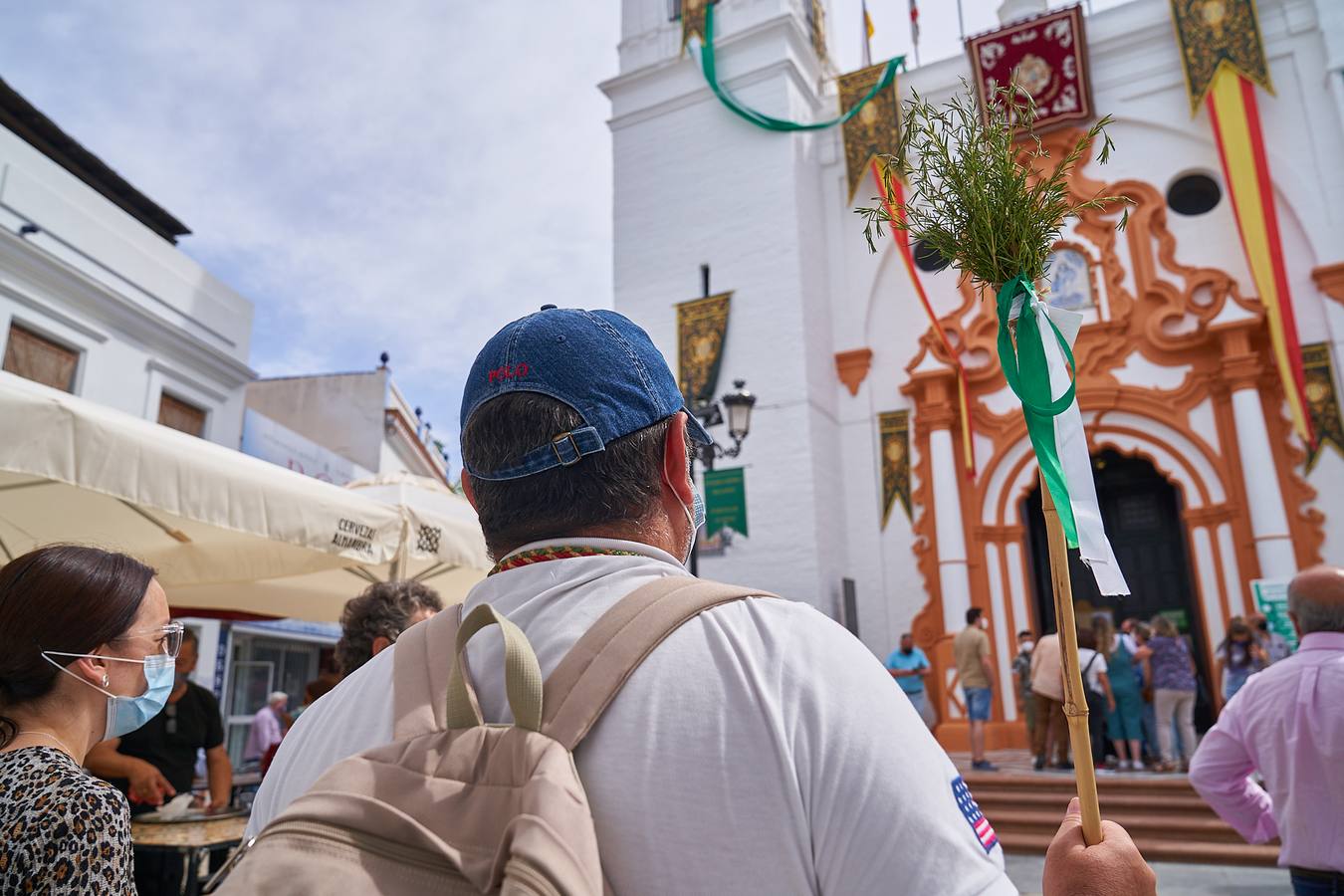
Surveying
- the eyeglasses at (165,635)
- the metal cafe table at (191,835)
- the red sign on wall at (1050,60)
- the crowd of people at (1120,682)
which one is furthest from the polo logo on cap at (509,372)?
the red sign on wall at (1050,60)

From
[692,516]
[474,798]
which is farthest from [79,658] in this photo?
[474,798]

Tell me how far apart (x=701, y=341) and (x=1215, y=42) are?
8.33m

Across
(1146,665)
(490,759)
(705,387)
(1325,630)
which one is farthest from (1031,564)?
(490,759)

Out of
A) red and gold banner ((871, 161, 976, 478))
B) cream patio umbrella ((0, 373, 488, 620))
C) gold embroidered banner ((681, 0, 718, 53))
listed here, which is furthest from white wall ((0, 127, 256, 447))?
red and gold banner ((871, 161, 976, 478))

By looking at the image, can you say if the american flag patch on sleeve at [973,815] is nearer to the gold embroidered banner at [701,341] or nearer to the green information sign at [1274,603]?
the green information sign at [1274,603]

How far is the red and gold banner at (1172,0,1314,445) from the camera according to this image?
39.3 feet

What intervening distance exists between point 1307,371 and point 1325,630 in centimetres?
1116

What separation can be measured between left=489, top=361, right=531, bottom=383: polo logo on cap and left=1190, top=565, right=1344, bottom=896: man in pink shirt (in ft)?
9.22

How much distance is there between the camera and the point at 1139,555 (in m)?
13.5

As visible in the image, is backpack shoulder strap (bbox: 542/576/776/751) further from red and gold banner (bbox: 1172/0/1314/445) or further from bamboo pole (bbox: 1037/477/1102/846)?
red and gold banner (bbox: 1172/0/1314/445)

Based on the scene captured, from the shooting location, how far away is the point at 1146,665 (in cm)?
1012

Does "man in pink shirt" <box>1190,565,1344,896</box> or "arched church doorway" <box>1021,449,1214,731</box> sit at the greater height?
"arched church doorway" <box>1021,449,1214,731</box>

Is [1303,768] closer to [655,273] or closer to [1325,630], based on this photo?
[1325,630]

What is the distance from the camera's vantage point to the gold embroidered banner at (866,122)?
15383mm
